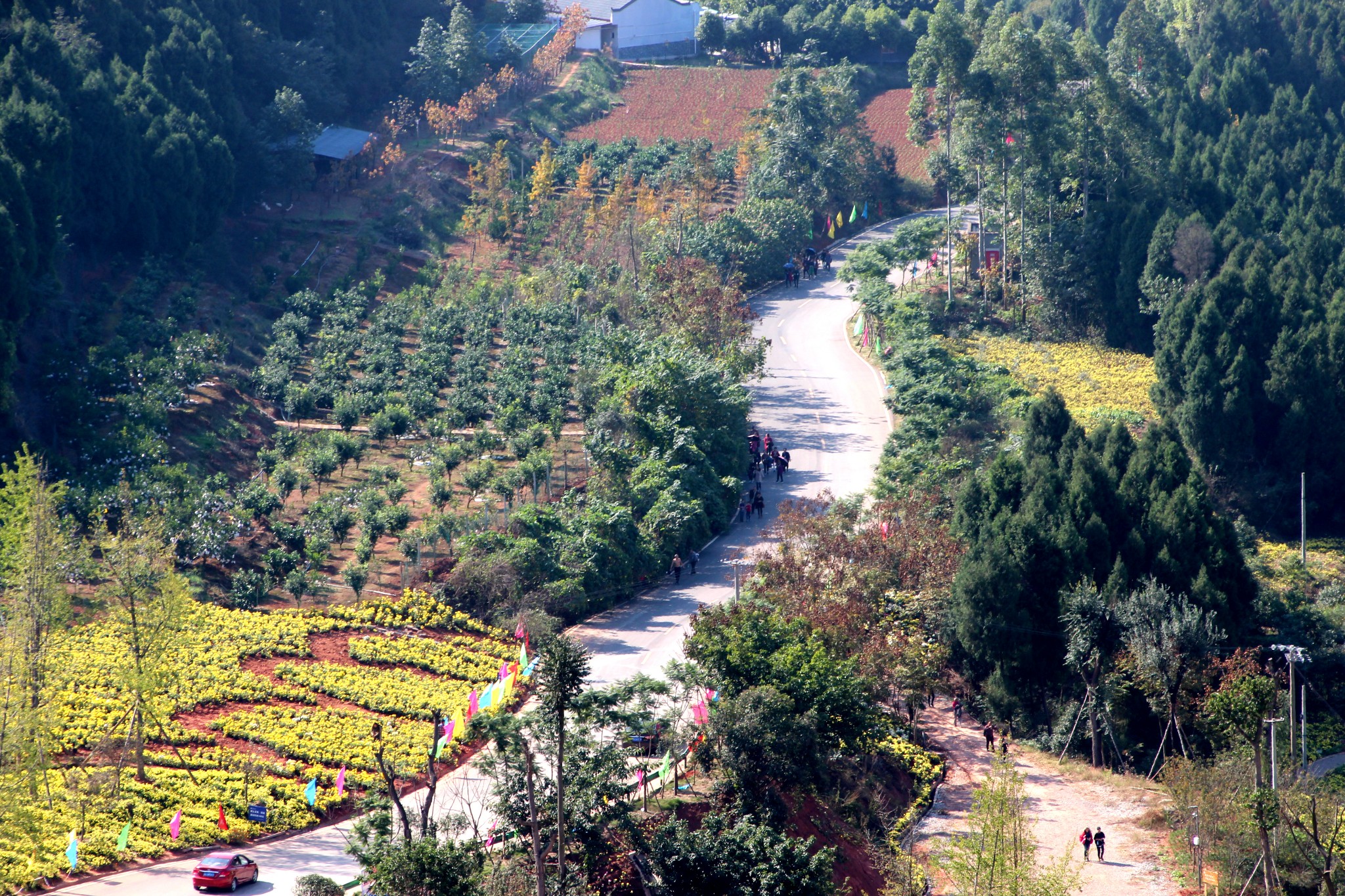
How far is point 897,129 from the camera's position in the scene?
88.0 m

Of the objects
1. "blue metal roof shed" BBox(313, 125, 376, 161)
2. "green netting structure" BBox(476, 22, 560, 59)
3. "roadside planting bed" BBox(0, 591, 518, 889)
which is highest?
"green netting structure" BBox(476, 22, 560, 59)

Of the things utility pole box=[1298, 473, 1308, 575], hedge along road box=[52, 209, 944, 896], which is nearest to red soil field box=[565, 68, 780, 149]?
hedge along road box=[52, 209, 944, 896]

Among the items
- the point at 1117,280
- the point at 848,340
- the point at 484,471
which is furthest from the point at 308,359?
the point at 1117,280

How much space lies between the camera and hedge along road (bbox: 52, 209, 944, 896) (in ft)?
96.3

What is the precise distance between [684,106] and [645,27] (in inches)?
415

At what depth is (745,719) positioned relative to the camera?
30656 mm

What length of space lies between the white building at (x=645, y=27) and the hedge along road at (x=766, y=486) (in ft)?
83.7

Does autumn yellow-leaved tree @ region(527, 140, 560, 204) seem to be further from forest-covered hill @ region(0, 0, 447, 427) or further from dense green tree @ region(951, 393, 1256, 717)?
Result: dense green tree @ region(951, 393, 1256, 717)

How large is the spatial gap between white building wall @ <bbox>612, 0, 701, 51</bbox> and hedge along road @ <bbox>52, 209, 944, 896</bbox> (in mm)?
26016

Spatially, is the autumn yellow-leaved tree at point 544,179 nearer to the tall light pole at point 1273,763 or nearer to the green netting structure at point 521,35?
the green netting structure at point 521,35

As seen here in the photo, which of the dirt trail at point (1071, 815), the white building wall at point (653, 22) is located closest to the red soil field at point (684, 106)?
the white building wall at point (653, 22)

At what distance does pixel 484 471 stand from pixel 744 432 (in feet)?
35.9

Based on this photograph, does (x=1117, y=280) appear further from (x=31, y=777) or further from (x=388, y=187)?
(x=31, y=777)

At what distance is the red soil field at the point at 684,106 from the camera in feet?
282
